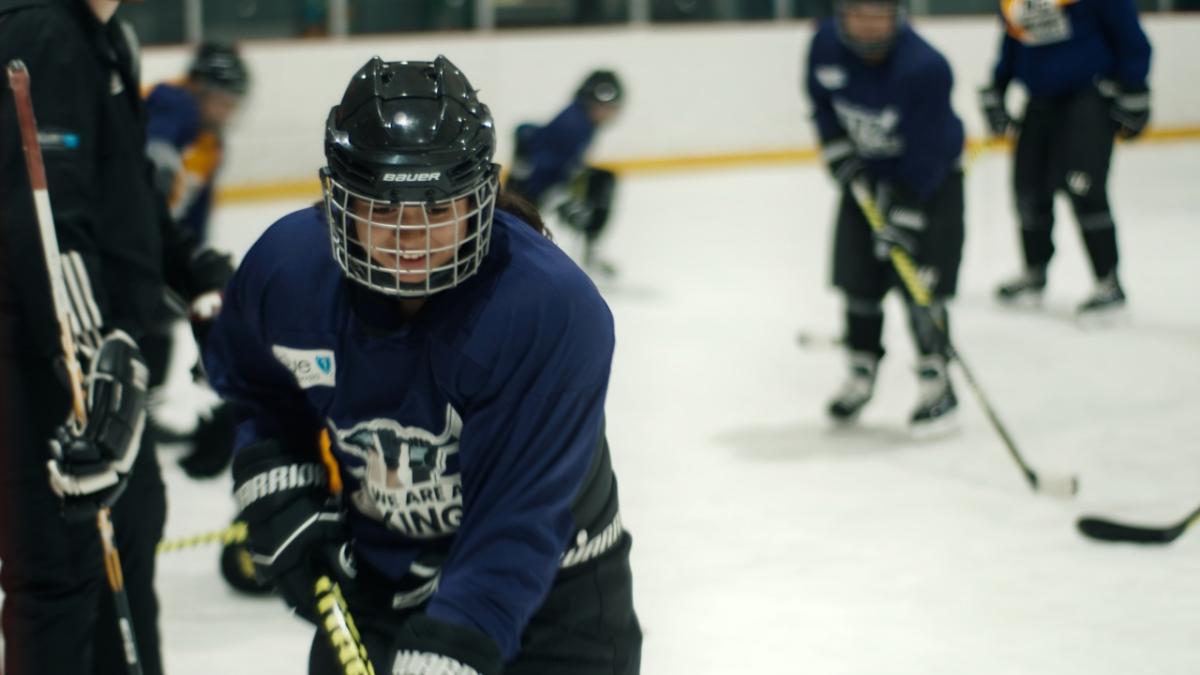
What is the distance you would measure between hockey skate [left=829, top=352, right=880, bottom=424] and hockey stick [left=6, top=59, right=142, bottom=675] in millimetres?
2245

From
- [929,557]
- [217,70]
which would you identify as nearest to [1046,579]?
[929,557]

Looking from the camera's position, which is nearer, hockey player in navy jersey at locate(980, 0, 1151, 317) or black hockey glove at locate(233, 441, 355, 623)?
black hockey glove at locate(233, 441, 355, 623)

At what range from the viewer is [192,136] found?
3488 millimetres

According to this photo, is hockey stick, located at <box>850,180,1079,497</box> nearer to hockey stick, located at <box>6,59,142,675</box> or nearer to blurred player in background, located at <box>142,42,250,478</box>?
blurred player in background, located at <box>142,42,250,478</box>

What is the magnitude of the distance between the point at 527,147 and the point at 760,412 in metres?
1.66

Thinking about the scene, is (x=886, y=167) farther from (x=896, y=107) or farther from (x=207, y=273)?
(x=207, y=273)

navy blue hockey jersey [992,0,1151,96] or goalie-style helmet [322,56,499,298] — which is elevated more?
goalie-style helmet [322,56,499,298]

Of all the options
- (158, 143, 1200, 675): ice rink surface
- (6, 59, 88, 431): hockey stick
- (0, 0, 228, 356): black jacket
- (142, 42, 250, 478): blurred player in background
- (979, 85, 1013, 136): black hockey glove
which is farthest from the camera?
(979, 85, 1013, 136): black hockey glove

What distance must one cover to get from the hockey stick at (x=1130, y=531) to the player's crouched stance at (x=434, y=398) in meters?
1.68

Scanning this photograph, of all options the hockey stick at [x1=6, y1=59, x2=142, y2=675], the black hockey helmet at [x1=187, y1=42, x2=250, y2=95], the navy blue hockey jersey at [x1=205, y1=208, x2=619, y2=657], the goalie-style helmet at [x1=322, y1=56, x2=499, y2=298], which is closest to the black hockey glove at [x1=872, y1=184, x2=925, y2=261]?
the black hockey helmet at [x1=187, y1=42, x2=250, y2=95]

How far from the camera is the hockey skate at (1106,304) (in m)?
4.68

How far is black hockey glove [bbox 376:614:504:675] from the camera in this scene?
1.19 m

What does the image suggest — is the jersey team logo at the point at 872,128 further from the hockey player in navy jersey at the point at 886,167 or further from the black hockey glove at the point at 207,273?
the black hockey glove at the point at 207,273

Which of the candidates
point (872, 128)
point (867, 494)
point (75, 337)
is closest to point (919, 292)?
point (872, 128)
